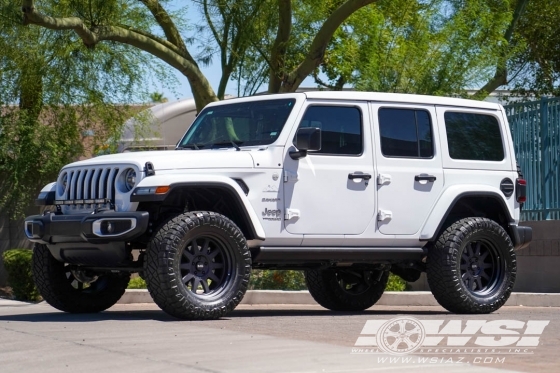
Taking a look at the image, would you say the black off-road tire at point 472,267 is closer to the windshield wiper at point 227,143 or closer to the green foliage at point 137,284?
the windshield wiper at point 227,143

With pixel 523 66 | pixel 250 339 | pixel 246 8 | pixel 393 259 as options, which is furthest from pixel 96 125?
pixel 523 66

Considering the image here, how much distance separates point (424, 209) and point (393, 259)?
579 mm

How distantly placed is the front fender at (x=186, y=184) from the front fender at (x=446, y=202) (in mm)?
1932

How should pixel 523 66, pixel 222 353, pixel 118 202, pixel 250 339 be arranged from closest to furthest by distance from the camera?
pixel 222 353
pixel 250 339
pixel 118 202
pixel 523 66

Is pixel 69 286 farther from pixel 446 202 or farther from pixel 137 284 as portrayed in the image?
pixel 137 284

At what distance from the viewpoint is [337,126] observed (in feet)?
33.3

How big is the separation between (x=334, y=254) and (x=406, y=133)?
1.48 metres

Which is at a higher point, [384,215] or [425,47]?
[425,47]

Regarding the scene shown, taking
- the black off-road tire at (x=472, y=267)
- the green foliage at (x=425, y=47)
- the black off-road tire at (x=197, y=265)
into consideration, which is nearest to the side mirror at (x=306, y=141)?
the black off-road tire at (x=197, y=265)

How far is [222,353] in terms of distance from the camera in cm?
691

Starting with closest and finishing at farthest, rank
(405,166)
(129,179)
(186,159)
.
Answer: (129,179), (186,159), (405,166)

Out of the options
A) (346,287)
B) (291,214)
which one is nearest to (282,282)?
(346,287)

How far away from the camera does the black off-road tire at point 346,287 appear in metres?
11.5

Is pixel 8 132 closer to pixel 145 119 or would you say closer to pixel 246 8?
pixel 145 119
